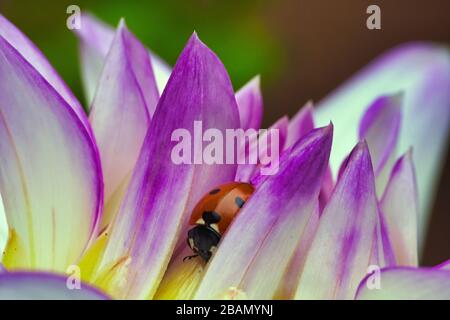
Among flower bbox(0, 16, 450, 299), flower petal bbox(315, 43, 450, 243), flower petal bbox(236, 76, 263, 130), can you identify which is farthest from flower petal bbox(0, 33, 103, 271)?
flower petal bbox(315, 43, 450, 243)

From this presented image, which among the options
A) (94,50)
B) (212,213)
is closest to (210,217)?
(212,213)

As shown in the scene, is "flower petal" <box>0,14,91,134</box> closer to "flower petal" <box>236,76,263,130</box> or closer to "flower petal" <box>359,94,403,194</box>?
"flower petal" <box>236,76,263,130</box>

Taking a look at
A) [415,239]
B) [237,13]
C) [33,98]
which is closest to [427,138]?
[415,239]

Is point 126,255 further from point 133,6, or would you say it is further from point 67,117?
point 133,6

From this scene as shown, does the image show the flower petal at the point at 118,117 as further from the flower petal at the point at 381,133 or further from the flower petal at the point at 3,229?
the flower petal at the point at 381,133

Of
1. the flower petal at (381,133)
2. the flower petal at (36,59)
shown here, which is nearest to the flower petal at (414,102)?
the flower petal at (381,133)
